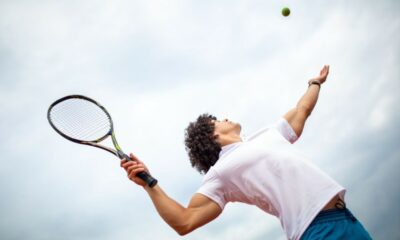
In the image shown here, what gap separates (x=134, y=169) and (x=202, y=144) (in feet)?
4.10

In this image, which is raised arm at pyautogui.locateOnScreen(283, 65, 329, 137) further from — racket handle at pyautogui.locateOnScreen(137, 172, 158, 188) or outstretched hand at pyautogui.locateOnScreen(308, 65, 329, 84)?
racket handle at pyautogui.locateOnScreen(137, 172, 158, 188)

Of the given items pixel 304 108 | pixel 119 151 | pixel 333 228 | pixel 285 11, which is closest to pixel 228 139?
pixel 304 108

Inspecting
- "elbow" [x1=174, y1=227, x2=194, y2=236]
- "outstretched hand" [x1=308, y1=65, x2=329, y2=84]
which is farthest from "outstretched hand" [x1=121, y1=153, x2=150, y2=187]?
"outstretched hand" [x1=308, y1=65, x2=329, y2=84]

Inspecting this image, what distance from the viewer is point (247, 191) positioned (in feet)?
13.5

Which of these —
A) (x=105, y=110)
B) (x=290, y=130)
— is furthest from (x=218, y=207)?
(x=105, y=110)

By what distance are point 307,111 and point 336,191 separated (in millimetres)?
1735

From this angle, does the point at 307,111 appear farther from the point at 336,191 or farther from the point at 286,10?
the point at 286,10

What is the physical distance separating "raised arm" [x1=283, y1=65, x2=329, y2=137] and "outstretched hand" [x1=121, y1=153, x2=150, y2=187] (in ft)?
7.07

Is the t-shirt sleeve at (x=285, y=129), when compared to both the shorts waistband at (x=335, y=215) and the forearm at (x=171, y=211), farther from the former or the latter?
the forearm at (x=171, y=211)

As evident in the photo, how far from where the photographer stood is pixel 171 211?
13.6 feet

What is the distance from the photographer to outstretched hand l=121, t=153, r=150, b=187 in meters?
4.51

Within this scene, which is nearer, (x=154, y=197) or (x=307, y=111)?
(x=154, y=197)

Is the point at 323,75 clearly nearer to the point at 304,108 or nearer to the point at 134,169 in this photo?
the point at 304,108

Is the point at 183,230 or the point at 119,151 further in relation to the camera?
the point at 119,151
